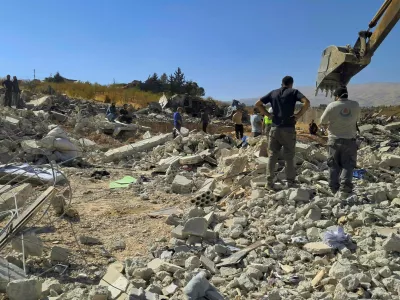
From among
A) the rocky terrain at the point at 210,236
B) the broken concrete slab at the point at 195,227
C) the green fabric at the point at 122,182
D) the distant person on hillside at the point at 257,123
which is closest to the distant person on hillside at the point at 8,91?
the rocky terrain at the point at 210,236

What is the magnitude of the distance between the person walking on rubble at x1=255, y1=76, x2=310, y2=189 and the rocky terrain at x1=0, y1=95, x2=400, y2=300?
288 mm

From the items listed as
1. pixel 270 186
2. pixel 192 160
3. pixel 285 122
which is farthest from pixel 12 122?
pixel 285 122

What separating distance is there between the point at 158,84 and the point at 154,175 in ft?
93.4

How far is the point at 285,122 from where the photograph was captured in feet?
17.0

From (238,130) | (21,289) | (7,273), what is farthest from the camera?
(238,130)

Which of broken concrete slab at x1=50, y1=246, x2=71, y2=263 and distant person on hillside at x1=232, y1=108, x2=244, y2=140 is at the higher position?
distant person on hillside at x1=232, y1=108, x2=244, y2=140

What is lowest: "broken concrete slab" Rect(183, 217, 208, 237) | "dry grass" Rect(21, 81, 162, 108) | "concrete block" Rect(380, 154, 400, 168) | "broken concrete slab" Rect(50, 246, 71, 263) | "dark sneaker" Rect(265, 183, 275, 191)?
"broken concrete slab" Rect(50, 246, 71, 263)

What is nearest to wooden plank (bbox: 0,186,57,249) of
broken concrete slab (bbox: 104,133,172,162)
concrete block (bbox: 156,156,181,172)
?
concrete block (bbox: 156,156,181,172)

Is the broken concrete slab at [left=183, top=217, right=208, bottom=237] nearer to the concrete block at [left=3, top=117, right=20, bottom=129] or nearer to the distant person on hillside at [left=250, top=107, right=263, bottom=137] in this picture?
the distant person on hillside at [left=250, top=107, right=263, bottom=137]

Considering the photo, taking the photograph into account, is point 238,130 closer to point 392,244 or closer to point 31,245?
point 392,244

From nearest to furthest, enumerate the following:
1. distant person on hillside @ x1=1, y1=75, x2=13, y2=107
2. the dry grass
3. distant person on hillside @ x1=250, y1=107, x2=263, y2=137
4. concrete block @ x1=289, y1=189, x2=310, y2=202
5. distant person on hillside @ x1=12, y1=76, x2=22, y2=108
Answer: concrete block @ x1=289, y1=189, x2=310, y2=202 < distant person on hillside @ x1=250, y1=107, x2=263, y2=137 < distant person on hillside @ x1=1, y1=75, x2=13, y2=107 < distant person on hillside @ x1=12, y1=76, x2=22, y2=108 < the dry grass

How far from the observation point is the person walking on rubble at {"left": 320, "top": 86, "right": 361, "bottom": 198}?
4773 millimetres

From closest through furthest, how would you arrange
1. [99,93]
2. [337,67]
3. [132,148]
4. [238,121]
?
[337,67], [132,148], [238,121], [99,93]

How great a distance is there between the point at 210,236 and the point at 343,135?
7.19ft
